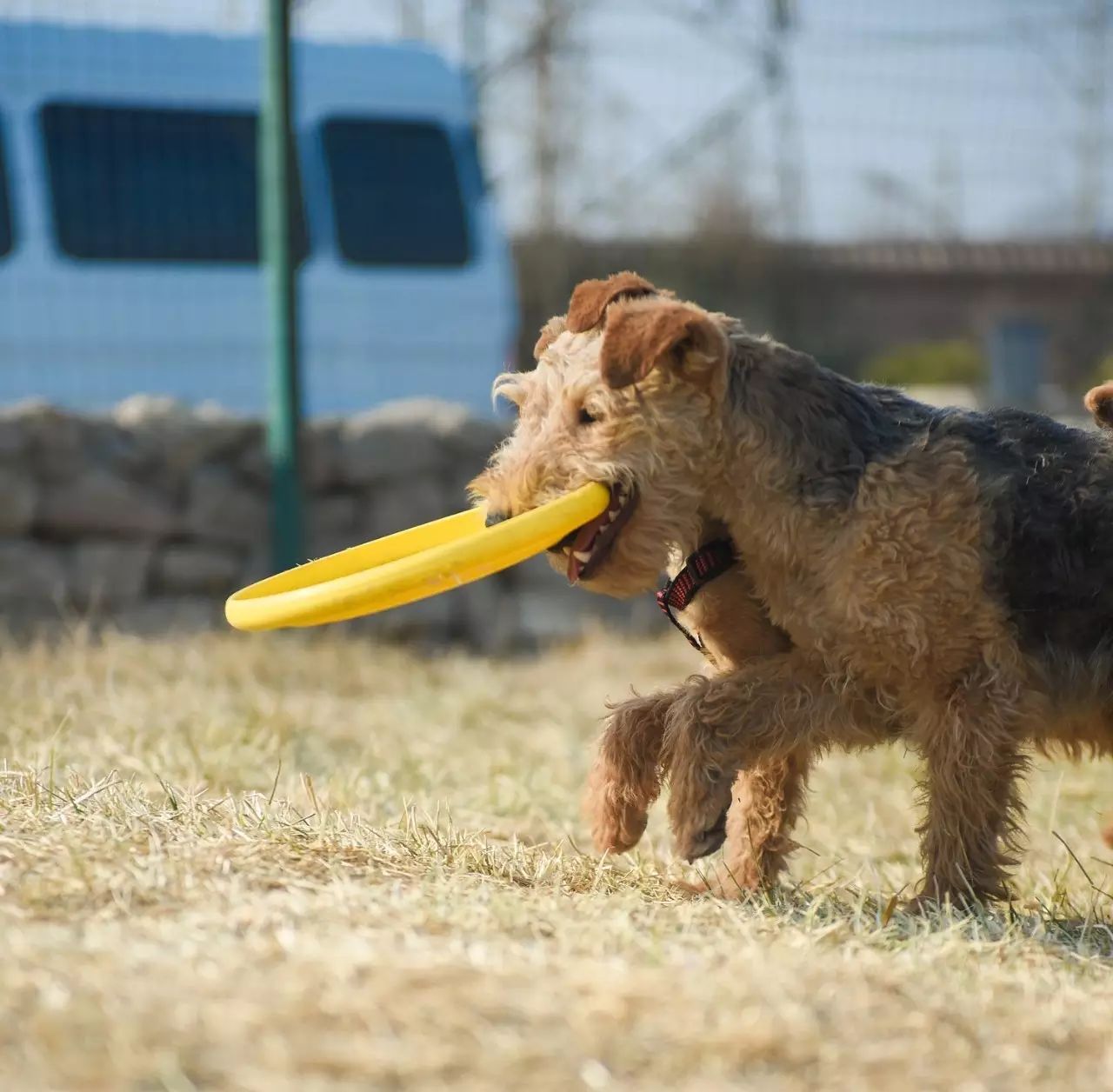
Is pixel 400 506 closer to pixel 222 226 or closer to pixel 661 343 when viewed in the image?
pixel 222 226

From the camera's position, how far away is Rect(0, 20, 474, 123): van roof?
995cm

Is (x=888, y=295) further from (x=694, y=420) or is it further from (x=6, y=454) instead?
(x=694, y=420)

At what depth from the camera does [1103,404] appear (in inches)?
177

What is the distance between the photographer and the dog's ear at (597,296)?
162 inches

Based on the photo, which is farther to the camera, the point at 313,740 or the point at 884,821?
the point at 313,740

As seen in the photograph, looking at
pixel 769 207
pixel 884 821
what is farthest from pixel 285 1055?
pixel 769 207

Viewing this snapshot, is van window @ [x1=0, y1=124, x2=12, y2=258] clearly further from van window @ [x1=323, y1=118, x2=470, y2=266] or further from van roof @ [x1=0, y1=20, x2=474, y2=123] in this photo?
van window @ [x1=323, y1=118, x2=470, y2=266]

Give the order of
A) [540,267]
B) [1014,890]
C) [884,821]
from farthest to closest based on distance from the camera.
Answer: [540,267]
[884,821]
[1014,890]

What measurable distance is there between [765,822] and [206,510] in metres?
5.38

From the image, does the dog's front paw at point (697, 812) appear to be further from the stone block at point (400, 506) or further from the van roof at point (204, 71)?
the van roof at point (204, 71)

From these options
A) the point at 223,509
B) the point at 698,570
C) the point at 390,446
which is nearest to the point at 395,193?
the point at 390,446

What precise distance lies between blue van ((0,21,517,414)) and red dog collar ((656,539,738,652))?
636 cm

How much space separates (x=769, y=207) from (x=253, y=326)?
246 inches

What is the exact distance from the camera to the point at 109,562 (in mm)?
8789
